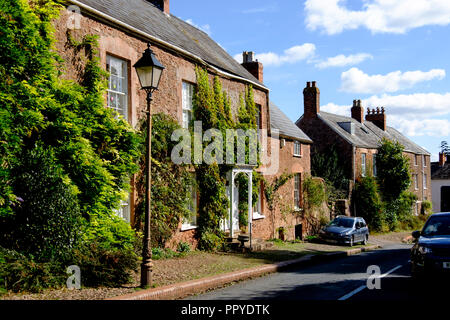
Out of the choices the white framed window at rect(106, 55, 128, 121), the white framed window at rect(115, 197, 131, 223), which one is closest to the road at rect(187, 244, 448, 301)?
the white framed window at rect(115, 197, 131, 223)

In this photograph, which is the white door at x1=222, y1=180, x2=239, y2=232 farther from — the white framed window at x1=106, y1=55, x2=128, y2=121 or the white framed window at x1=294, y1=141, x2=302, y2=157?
the white framed window at x1=294, y1=141, x2=302, y2=157

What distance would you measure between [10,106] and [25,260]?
2.95m

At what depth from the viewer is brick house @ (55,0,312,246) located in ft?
38.8

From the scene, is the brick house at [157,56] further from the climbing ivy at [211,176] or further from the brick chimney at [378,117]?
the brick chimney at [378,117]

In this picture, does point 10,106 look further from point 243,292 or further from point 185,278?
point 243,292

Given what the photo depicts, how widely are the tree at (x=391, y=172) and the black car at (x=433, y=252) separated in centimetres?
2750

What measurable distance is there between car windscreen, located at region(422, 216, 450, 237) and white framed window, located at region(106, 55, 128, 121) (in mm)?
8542

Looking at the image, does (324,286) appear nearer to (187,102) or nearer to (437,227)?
(437,227)

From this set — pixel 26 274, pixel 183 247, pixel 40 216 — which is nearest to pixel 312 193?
pixel 183 247

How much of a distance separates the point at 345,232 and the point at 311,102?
1542 cm

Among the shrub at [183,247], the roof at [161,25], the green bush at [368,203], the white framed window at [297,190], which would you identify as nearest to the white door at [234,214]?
the shrub at [183,247]

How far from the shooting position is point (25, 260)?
7.99m

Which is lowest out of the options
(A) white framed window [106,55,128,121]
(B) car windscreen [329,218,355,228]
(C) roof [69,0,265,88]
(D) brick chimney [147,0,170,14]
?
(B) car windscreen [329,218,355,228]
